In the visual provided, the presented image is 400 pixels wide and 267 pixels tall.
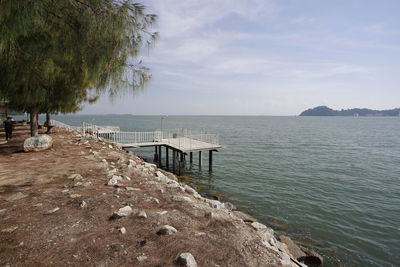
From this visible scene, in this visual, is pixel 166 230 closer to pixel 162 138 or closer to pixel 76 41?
pixel 76 41

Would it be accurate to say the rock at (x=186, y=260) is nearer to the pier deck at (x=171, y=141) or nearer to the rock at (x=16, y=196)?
the rock at (x=16, y=196)

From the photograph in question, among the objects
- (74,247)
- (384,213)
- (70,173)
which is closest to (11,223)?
(74,247)

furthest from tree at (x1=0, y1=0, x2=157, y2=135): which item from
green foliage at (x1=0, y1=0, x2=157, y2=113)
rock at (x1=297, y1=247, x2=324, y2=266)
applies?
rock at (x1=297, y1=247, x2=324, y2=266)

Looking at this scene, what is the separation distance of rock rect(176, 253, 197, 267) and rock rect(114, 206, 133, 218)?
1.70 meters

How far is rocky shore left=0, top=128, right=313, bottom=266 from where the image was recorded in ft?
10.7

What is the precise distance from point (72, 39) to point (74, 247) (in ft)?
12.5

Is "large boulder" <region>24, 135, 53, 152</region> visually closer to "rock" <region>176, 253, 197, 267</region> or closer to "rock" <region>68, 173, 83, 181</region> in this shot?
"rock" <region>68, 173, 83, 181</region>

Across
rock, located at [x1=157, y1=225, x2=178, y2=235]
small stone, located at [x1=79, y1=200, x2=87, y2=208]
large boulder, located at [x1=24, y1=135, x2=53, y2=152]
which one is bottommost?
rock, located at [x1=157, y1=225, x2=178, y2=235]

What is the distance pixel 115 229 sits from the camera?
12.9 ft

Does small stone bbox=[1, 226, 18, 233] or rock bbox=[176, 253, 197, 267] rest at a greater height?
small stone bbox=[1, 226, 18, 233]

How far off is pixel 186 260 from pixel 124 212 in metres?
1.92

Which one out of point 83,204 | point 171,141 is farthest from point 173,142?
point 83,204

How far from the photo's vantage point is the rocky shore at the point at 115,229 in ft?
10.7

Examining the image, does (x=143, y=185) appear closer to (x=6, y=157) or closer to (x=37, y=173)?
(x=37, y=173)
